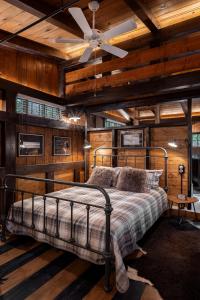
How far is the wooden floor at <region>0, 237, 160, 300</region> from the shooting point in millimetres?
1811

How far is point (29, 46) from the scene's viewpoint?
365 centimetres

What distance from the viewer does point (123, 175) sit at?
12.0 feet

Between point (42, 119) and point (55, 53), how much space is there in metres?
1.47

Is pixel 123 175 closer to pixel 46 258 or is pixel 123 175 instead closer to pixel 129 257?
pixel 129 257

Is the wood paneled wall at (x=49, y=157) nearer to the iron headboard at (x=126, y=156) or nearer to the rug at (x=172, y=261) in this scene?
the iron headboard at (x=126, y=156)

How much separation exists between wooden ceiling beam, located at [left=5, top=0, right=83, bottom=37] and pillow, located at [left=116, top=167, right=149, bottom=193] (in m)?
2.59

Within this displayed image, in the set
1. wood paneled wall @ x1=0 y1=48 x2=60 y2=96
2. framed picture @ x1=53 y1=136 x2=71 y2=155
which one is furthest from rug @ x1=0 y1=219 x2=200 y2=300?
wood paneled wall @ x1=0 y1=48 x2=60 y2=96

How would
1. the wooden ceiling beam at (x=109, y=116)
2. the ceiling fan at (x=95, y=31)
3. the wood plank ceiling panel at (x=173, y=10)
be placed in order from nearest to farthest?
1. the ceiling fan at (x=95, y=31)
2. the wood plank ceiling panel at (x=173, y=10)
3. the wooden ceiling beam at (x=109, y=116)

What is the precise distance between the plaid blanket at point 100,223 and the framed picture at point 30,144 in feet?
3.81

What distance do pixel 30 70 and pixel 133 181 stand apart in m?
3.00

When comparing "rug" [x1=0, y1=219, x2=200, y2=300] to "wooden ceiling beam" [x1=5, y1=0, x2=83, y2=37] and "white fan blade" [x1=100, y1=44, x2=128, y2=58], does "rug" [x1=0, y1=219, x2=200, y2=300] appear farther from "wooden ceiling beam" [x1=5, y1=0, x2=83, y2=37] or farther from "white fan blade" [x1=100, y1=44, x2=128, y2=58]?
"wooden ceiling beam" [x1=5, y1=0, x2=83, y2=37]

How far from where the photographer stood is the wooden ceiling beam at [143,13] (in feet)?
9.14

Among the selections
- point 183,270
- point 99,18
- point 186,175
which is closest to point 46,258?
point 183,270

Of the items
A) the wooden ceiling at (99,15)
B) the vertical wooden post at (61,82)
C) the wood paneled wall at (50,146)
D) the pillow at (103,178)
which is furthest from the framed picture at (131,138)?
the wooden ceiling at (99,15)
